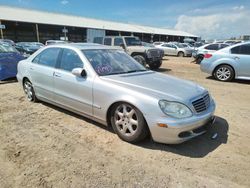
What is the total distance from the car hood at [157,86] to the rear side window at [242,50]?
590cm

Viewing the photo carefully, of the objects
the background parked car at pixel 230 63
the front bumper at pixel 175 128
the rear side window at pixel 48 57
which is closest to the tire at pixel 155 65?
the background parked car at pixel 230 63

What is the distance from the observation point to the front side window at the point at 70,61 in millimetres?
4484

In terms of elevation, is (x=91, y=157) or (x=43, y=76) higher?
(x=43, y=76)

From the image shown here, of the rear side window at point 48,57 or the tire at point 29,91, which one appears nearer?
the rear side window at point 48,57

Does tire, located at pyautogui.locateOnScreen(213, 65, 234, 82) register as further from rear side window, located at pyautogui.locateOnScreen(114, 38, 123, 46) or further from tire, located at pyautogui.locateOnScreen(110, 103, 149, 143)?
tire, located at pyautogui.locateOnScreen(110, 103, 149, 143)

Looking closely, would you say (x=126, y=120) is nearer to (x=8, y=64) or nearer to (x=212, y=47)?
(x=8, y=64)

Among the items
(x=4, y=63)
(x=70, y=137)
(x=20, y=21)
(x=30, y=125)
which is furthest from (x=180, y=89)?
(x=20, y=21)

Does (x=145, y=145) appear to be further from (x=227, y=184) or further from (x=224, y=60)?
(x=224, y=60)

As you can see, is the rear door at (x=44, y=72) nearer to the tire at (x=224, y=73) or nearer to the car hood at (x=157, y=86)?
the car hood at (x=157, y=86)

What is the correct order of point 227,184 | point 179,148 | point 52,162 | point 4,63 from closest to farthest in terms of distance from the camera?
point 227,184
point 52,162
point 179,148
point 4,63

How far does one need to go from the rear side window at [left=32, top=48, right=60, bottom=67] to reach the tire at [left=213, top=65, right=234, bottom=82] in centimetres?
697

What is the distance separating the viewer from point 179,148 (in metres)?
3.67

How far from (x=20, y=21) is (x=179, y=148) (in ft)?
126

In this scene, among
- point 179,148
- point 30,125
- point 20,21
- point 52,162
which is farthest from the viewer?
point 20,21
